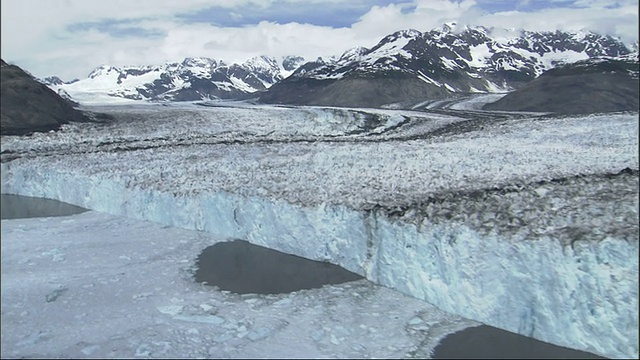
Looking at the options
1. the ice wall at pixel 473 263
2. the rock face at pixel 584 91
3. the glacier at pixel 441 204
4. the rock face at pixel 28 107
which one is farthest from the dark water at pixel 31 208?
the rock face at pixel 584 91

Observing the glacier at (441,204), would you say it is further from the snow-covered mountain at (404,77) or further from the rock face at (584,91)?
the snow-covered mountain at (404,77)

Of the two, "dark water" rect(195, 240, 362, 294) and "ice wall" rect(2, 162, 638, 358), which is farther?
"dark water" rect(195, 240, 362, 294)

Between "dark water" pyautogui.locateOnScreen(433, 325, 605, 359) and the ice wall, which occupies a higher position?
the ice wall

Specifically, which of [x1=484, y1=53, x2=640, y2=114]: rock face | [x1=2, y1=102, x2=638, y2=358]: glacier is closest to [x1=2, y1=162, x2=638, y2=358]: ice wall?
[x1=2, y1=102, x2=638, y2=358]: glacier

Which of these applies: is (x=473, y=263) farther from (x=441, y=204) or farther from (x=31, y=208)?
(x=31, y=208)

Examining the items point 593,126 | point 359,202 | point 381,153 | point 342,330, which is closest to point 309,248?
point 359,202

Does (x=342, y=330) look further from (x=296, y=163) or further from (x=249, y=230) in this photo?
(x=296, y=163)

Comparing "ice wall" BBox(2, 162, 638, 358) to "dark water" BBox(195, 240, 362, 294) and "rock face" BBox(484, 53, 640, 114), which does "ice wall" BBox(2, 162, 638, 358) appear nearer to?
"dark water" BBox(195, 240, 362, 294)
